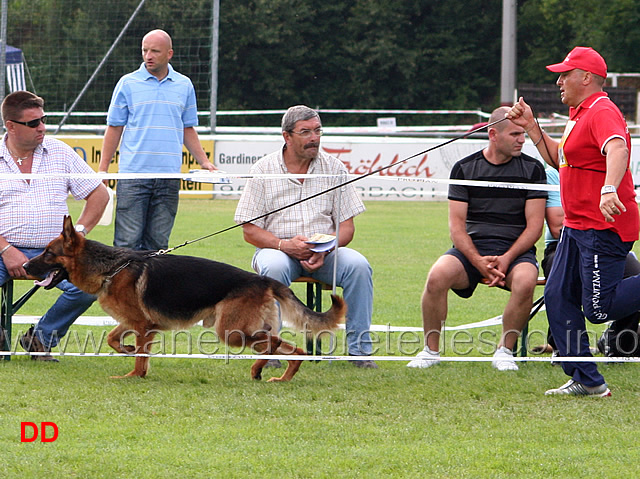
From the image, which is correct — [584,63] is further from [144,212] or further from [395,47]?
[395,47]

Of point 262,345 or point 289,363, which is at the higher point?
point 262,345

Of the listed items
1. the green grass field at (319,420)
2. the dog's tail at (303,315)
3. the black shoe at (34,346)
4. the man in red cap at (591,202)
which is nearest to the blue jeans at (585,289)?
the man in red cap at (591,202)

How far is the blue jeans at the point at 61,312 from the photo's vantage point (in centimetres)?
574

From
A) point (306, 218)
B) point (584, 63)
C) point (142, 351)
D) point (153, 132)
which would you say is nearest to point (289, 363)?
point (142, 351)

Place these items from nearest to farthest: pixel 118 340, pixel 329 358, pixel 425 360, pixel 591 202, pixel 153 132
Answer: pixel 591 202, pixel 329 358, pixel 118 340, pixel 425 360, pixel 153 132

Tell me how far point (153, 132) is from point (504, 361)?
3.10 meters

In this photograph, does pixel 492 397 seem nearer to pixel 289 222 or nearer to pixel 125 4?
pixel 289 222

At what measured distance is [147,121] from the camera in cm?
702

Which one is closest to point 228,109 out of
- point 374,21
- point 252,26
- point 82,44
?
point 252,26

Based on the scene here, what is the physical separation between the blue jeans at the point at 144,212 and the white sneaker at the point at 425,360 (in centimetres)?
206

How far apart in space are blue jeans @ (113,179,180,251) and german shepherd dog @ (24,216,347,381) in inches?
51.3

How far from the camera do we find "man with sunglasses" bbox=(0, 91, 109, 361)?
564 centimetres

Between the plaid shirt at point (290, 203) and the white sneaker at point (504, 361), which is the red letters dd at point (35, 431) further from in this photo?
the white sneaker at point (504, 361)

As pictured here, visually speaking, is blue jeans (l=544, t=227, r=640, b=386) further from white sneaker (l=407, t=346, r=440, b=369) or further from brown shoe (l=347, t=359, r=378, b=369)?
brown shoe (l=347, t=359, r=378, b=369)
